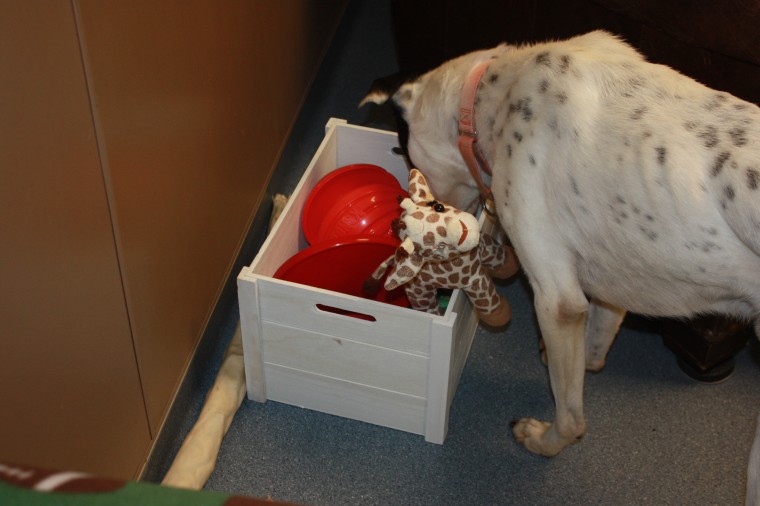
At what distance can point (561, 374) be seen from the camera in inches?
81.3

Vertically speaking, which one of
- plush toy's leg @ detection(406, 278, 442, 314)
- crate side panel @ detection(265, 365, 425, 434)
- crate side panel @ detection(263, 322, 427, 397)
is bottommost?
crate side panel @ detection(265, 365, 425, 434)

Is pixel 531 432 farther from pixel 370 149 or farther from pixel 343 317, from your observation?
pixel 370 149

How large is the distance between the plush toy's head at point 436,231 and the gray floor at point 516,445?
62 centimetres

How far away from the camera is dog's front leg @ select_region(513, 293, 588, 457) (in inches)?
76.8

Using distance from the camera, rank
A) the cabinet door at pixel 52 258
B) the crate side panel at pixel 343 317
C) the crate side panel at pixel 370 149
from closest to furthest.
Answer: the cabinet door at pixel 52 258, the crate side panel at pixel 343 317, the crate side panel at pixel 370 149

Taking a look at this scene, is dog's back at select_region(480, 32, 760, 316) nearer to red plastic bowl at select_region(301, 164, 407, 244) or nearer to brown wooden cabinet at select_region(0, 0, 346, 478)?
red plastic bowl at select_region(301, 164, 407, 244)

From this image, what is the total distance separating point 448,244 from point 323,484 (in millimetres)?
732

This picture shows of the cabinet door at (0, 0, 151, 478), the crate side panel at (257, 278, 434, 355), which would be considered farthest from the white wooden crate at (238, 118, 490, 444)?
the cabinet door at (0, 0, 151, 478)

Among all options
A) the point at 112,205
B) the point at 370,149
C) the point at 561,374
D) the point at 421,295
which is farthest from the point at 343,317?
the point at 370,149

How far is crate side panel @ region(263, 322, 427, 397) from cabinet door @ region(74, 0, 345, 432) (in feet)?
0.89

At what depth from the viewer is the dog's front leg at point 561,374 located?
1950 mm

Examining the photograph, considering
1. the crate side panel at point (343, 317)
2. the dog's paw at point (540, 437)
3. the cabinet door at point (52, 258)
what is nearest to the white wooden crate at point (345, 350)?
the crate side panel at point (343, 317)

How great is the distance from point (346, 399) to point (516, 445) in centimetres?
49

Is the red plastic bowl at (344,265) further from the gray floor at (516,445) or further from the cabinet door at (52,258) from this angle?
the cabinet door at (52,258)
